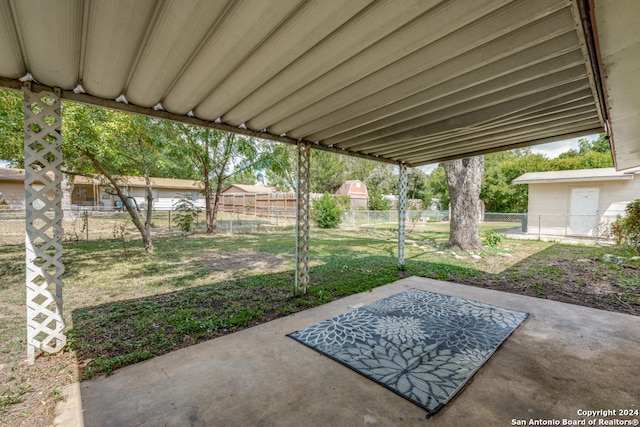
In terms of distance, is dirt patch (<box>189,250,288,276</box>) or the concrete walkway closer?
the concrete walkway

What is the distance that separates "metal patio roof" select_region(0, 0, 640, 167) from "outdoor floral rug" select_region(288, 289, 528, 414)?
2.35 m

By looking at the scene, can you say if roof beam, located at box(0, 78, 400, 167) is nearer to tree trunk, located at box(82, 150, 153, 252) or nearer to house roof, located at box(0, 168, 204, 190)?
tree trunk, located at box(82, 150, 153, 252)

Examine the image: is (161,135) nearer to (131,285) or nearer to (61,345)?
(131,285)

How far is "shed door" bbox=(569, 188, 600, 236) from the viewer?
10617 mm

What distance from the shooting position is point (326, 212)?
1513 centimetres

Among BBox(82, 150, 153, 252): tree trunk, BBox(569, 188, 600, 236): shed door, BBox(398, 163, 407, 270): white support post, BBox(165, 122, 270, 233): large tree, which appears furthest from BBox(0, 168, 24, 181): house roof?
BBox(569, 188, 600, 236): shed door

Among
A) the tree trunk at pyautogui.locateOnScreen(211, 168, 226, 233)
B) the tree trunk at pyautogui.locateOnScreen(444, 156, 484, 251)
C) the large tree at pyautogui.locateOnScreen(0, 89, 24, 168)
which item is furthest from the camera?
the tree trunk at pyautogui.locateOnScreen(211, 168, 226, 233)

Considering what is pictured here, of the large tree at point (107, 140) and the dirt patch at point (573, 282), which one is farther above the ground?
the large tree at point (107, 140)

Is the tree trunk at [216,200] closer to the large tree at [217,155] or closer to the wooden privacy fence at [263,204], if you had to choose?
the large tree at [217,155]

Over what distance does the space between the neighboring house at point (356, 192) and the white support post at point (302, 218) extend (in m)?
18.6

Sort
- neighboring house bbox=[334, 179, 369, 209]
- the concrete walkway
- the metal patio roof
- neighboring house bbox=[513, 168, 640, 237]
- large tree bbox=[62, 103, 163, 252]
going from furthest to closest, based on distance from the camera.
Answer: neighboring house bbox=[334, 179, 369, 209], neighboring house bbox=[513, 168, 640, 237], large tree bbox=[62, 103, 163, 252], the concrete walkway, the metal patio roof

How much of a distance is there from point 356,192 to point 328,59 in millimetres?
23295

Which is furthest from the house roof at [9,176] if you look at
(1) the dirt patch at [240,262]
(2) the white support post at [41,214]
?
(2) the white support post at [41,214]

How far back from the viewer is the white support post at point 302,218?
13.9ft
